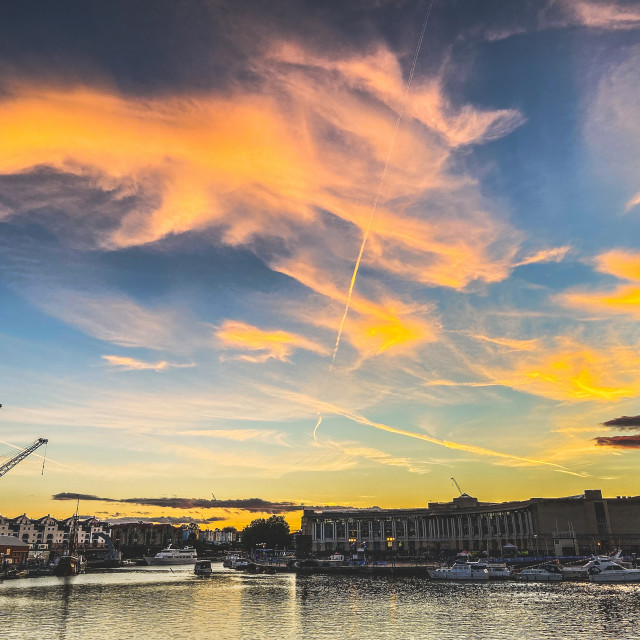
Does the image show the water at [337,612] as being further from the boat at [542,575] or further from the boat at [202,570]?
the boat at [202,570]

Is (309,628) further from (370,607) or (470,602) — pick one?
(470,602)

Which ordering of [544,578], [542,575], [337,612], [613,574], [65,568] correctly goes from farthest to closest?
[65,568]
[542,575]
[544,578]
[613,574]
[337,612]

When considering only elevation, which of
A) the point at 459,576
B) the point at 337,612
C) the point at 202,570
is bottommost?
the point at 202,570

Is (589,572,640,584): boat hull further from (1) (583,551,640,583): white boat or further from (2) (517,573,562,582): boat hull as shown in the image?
(2) (517,573,562,582): boat hull

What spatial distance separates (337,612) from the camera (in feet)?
266

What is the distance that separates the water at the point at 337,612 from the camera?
63.2m

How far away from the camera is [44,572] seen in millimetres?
176125

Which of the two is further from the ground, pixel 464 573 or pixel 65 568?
pixel 464 573

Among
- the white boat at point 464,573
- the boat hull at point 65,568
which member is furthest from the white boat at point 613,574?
the boat hull at point 65,568

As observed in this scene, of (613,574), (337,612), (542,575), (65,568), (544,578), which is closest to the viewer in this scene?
(337,612)

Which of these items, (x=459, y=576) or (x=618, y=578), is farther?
(x=459, y=576)

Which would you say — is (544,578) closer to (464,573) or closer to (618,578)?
(618,578)

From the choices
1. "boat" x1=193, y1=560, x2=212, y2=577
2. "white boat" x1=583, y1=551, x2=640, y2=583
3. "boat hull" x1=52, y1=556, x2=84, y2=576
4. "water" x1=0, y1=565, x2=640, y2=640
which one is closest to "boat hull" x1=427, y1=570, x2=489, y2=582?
"water" x1=0, y1=565, x2=640, y2=640

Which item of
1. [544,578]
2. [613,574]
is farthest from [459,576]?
[613,574]
